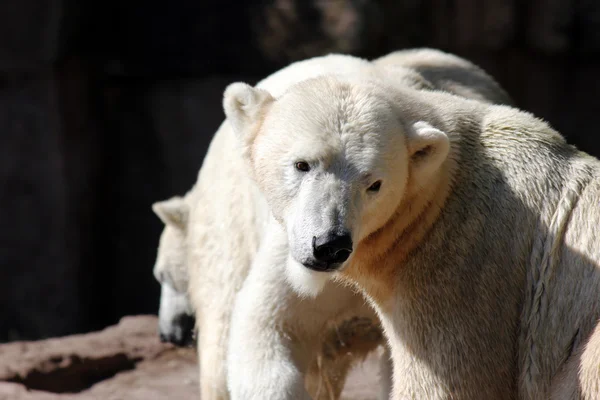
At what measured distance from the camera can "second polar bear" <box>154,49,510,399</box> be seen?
350 cm

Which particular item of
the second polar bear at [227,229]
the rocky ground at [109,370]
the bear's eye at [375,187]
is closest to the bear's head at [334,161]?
the bear's eye at [375,187]

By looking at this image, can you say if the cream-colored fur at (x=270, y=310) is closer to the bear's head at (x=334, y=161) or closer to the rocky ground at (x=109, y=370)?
the bear's head at (x=334, y=161)

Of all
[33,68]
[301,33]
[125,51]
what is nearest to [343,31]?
[301,33]

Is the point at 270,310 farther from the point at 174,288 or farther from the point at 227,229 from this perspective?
the point at 174,288

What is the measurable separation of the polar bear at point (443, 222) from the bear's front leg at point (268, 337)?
0.28 meters

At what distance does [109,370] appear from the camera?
4895mm

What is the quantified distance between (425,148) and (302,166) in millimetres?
357

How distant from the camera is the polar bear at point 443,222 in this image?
247 centimetres

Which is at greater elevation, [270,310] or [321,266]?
[321,266]

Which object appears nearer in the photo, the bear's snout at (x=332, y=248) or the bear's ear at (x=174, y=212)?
the bear's snout at (x=332, y=248)

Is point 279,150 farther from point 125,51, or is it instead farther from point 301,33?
point 125,51

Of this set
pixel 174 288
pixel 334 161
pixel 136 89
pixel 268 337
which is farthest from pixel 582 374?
pixel 136 89

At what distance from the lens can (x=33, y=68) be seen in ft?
→ 23.5

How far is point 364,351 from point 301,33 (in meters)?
3.86
